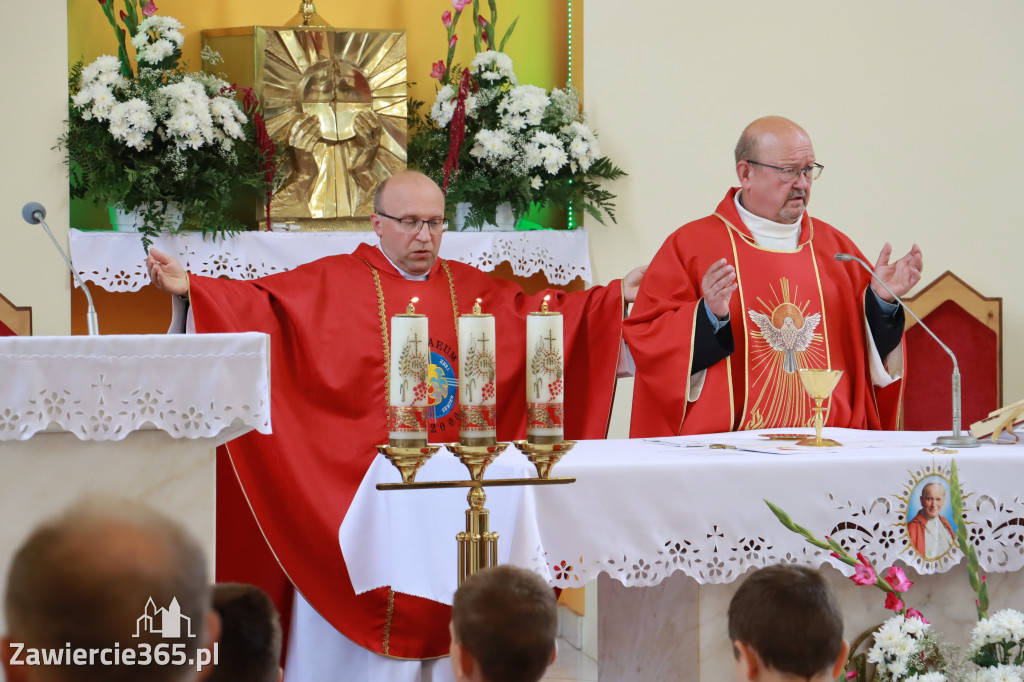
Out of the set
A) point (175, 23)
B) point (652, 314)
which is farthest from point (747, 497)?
point (175, 23)

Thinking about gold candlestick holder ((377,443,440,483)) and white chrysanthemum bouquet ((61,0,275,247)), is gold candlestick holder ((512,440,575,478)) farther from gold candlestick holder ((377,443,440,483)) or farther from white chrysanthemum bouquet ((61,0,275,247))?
white chrysanthemum bouquet ((61,0,275,247))

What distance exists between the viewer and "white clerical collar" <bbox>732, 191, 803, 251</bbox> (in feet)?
14.8

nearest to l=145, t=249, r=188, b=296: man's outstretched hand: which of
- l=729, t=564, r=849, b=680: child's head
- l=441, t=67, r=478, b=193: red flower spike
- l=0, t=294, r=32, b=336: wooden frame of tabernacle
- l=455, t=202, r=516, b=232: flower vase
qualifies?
l=0, t=294, r=32, b=336: wooden frame of tabernacle

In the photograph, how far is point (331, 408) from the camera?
4.37 metres

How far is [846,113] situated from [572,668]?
2980 mm

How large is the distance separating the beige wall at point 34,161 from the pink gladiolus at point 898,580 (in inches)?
150

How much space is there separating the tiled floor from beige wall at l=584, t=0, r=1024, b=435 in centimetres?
117

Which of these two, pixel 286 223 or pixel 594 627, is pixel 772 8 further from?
pixel 594 627

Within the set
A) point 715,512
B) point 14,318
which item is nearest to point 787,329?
point 715,512

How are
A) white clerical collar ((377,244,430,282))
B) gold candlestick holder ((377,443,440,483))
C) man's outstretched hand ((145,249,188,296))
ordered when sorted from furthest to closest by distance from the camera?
white clerical collar ((377,244,430,282)), man's outstretched hand ((145,249,188,296)), gold candlestick holder ((377,443,440,483))

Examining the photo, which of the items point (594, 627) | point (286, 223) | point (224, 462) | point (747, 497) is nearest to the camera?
point (747, 497)

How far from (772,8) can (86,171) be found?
129 inches

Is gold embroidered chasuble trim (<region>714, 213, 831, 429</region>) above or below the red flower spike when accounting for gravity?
below

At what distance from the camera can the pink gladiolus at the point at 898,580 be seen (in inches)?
95.0
